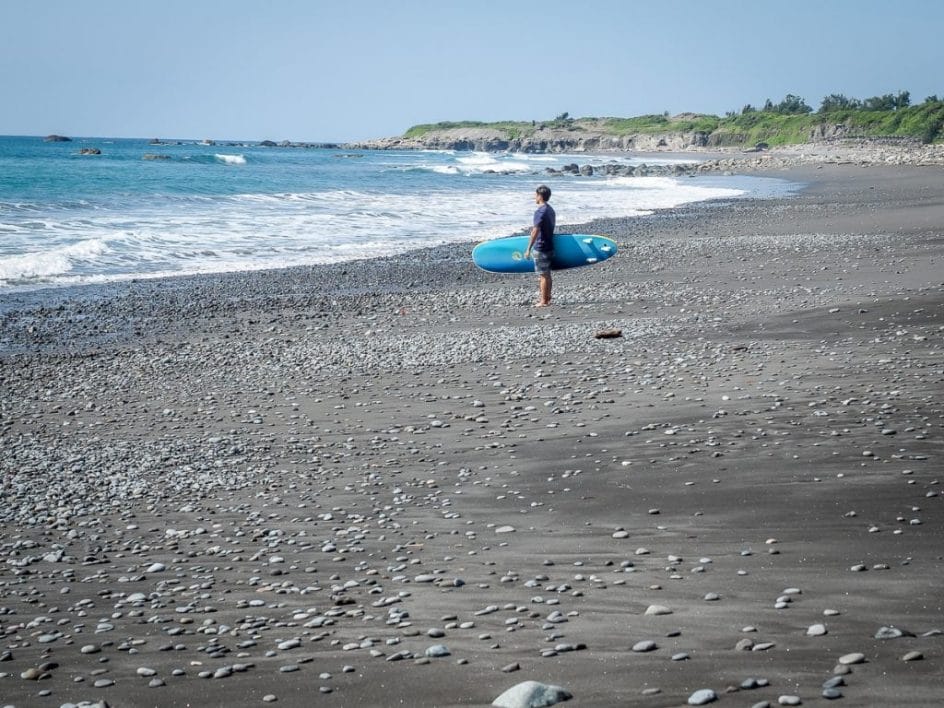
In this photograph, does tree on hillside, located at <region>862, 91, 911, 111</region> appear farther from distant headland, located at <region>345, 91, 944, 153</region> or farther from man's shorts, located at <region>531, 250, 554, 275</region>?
man's shorts, located at <region>531, 250, 554, 275</region>

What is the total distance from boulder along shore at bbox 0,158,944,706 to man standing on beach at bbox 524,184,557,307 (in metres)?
0.92

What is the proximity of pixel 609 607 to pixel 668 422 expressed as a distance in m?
→ 3.54

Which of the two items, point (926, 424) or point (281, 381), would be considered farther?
point (281, 381)

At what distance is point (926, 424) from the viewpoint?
7.54 m

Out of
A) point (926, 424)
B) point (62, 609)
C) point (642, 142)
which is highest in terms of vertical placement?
point (642, 142)

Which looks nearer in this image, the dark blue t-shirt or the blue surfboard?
the dark blue t-shirt

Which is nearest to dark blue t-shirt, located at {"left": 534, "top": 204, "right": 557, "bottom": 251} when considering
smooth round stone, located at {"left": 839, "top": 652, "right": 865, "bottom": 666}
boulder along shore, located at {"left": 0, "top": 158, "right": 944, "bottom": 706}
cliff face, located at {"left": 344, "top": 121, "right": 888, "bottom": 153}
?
boulder along shore, located at {"left": 0, "top": 158, "right": 944, "bottom": 706}

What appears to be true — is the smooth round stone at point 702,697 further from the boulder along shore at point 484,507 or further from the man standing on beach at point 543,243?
the man standing on beach at point 543,243

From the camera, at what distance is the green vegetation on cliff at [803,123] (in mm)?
94438

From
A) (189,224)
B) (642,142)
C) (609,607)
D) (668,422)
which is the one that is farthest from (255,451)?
(642,142)

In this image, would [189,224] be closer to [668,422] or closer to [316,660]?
[668,422]

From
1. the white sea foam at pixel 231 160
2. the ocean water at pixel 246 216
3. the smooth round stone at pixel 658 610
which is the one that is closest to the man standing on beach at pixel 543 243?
the ocean water at pixel 246 216

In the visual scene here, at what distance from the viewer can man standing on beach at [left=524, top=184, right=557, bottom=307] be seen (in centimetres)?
1526

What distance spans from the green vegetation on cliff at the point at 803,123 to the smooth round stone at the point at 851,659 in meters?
83.2
